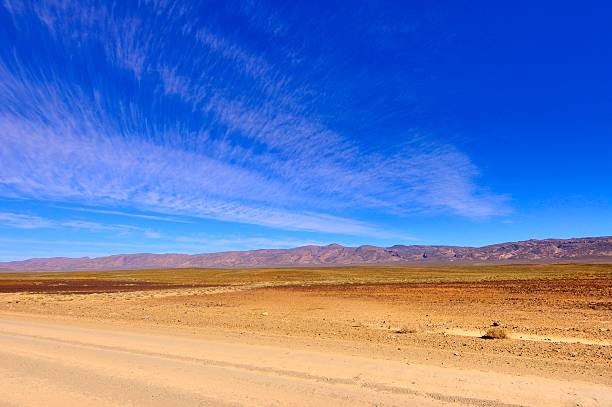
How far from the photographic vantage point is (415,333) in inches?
643

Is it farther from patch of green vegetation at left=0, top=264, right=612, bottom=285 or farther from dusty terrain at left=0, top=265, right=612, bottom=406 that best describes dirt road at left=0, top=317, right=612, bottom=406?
patch of green vegetation at left=0, top=264, right=612, bottom=285

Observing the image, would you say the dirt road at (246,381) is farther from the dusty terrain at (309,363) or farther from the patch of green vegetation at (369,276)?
the patch of green vegetation at (369,276)

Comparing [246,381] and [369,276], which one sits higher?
[369,276]

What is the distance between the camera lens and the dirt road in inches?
293

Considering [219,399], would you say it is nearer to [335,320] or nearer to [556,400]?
[556,400]

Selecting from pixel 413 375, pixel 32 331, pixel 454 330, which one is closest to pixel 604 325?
pixel 454 330

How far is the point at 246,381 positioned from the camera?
8625mm

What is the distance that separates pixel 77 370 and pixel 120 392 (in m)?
2.42

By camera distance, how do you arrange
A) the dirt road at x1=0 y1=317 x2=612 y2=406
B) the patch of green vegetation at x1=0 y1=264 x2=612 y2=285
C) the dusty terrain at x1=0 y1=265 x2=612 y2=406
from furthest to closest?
the patch of green vegetation at x1=0 y1=264 x2=612 y2=285
the dusty terrain at x1=0 y1=265 x2=612 y2=406
the dirt road at x1=0 y1=317 x2=612 y2=406

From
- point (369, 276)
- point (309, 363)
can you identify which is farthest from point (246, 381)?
point (369, 276)

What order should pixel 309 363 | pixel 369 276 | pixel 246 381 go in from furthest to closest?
pixel 369 276 < pixel 309 363 < pixel 246 381

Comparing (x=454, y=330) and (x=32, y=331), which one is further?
(x=454, y=330)

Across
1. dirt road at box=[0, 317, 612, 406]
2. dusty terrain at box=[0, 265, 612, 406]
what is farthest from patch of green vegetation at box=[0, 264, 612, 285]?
dirt road at box=[0, 317, 612, 406]

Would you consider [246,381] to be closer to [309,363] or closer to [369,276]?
[309,363]
